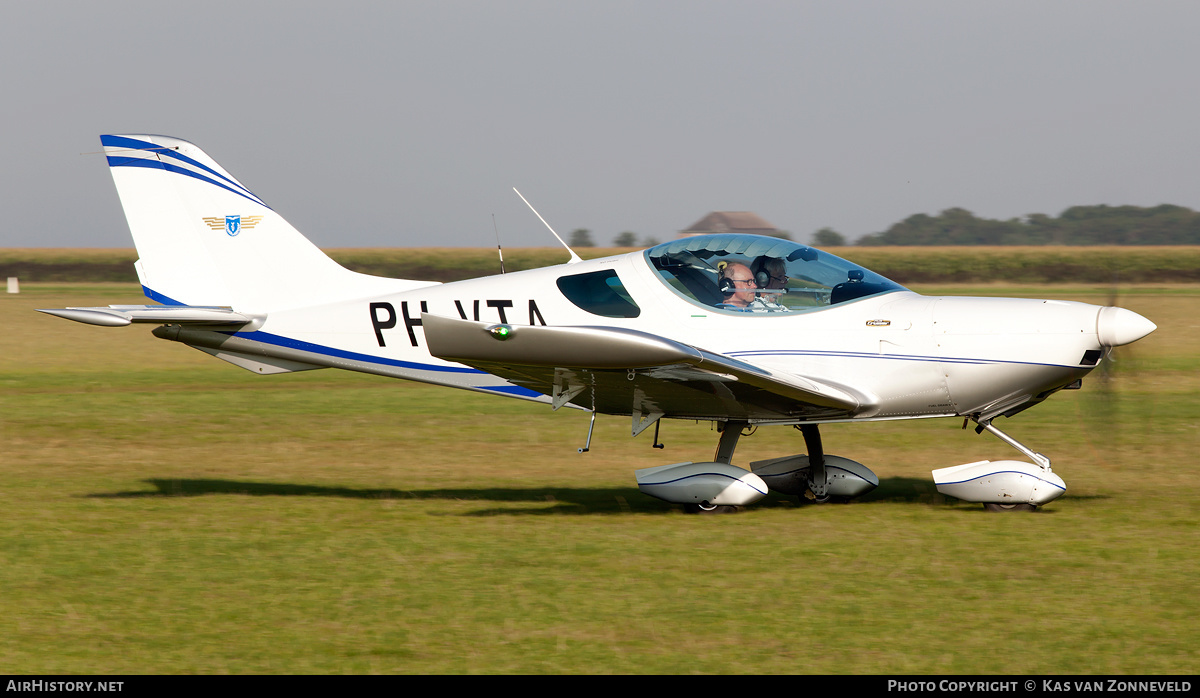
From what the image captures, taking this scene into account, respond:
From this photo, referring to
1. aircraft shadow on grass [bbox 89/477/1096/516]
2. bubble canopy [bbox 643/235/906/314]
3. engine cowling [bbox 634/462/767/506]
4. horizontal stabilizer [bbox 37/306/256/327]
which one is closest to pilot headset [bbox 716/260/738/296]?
bubble canopy [bbox 643/235/906/314]

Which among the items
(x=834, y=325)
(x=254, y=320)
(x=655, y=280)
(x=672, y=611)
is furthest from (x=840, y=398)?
(x=254, y=320)

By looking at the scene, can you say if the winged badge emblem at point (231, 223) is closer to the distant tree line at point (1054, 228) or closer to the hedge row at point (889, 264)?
the hedge row at point (889, 264)

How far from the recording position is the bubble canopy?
8016mm

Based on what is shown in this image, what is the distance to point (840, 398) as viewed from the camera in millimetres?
7531

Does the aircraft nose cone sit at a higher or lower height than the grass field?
higher

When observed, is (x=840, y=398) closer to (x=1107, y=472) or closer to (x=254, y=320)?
(x=1107, y=472)

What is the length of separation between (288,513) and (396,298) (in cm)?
194

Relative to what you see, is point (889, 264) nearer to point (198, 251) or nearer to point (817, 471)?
point (817, 471)

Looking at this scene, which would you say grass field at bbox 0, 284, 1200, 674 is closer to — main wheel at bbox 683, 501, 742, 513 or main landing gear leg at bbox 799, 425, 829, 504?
main wheel at bbox 683, 501, 742, 513

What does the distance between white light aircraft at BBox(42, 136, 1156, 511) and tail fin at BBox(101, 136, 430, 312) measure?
2 centimetres

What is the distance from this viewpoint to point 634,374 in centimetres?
741

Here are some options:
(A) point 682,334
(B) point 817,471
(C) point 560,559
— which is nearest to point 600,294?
(A) point 682,334

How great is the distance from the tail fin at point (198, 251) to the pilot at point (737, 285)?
2766 mm

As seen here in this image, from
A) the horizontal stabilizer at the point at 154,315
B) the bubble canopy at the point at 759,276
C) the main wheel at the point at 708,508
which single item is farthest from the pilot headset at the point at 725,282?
the horizontal stabilizer at the point at 154,315
